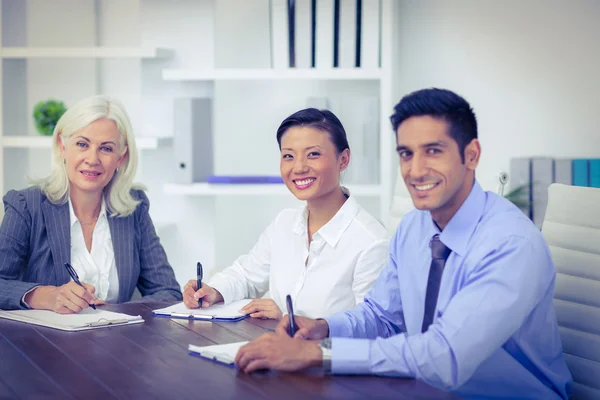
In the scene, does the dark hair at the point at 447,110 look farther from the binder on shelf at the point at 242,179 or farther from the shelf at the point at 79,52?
the shelf at the point at 79,52

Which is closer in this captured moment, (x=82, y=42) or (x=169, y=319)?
(x=169, y=319)

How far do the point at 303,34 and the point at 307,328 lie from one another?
194cm

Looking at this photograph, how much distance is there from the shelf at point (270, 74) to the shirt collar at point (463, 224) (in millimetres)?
1726

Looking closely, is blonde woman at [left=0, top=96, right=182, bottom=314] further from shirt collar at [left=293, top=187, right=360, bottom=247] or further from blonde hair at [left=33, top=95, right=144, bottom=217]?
shirt collar at [left=293, top=187, right=360, bottom=247]

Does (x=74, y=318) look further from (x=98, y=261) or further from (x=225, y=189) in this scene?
(x=225, y=189)

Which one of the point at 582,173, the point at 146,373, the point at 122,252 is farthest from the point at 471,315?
the point at 582,173

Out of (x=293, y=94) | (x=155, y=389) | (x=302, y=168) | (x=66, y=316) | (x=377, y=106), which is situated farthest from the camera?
(x=293, y=94)

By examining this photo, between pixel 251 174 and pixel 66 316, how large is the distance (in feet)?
5.94

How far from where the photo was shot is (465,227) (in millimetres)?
1773

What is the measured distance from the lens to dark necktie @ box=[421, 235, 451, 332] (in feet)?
5.94

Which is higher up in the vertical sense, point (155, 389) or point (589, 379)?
point (155, 389)

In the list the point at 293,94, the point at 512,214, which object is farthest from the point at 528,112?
the point at 512,214

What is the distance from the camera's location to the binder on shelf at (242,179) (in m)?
3.59

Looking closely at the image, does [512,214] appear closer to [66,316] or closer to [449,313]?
[449,313]
